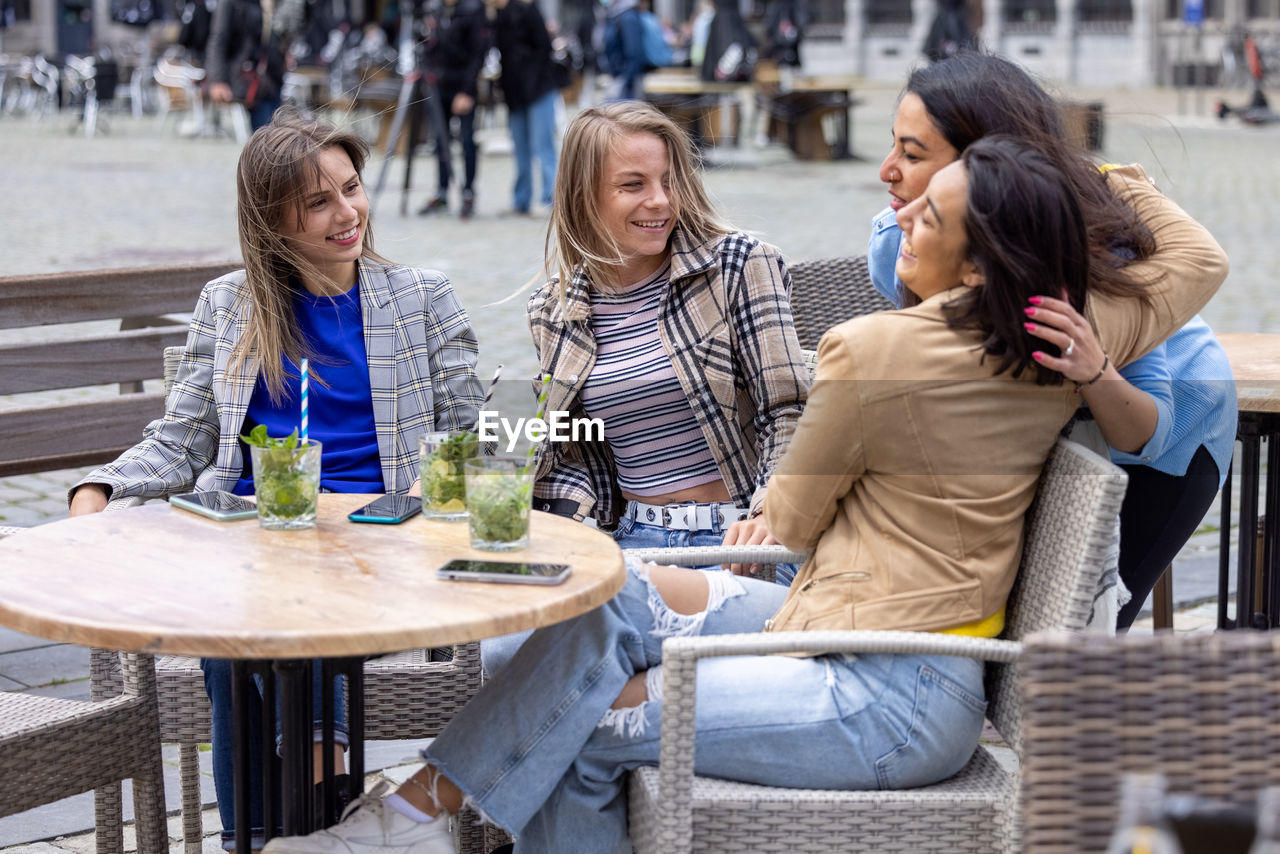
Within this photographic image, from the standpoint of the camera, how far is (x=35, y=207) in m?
13.9

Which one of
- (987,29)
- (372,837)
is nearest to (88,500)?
(372,837)

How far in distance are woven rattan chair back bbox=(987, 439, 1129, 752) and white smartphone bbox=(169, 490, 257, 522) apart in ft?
3.98

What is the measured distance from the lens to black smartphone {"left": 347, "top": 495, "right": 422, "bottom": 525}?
2535 mm

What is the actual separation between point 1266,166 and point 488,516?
16.8 meters

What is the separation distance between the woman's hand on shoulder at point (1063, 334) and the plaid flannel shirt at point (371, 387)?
4.41 feet

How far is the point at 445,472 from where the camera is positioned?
8.38 ft

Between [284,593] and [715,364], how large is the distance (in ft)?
4.19

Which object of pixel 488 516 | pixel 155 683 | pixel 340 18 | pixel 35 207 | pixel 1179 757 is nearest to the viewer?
pixel 1179 757

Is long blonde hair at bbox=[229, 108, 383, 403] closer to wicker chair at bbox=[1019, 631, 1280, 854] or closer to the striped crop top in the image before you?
the striped crop top

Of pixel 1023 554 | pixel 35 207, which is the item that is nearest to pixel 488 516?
pixel 1023 554

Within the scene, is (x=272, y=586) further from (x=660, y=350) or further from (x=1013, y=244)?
(x=660, y=350)

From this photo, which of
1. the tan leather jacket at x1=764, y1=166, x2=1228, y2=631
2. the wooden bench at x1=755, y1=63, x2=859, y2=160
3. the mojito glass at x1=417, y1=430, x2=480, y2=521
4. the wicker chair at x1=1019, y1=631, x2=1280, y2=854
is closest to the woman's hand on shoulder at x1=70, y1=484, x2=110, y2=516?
the mojito glass at x1=417, y1=430, x2=480, y2=521

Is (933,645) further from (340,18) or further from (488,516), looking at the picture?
(340,18)

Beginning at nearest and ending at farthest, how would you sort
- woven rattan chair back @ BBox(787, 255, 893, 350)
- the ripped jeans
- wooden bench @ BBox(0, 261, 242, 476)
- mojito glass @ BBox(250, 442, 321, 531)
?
the ripped jeans
mojito glass @ BBox(250, 442, 321, 531)
woven rattan chair back @ BBox(787, 255, 893, 350)
wooden bench @ BBox(0, 261, 242, 476)
